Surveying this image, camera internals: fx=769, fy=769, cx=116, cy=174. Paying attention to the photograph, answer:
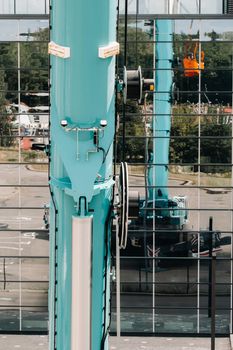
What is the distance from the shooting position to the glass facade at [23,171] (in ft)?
58.0

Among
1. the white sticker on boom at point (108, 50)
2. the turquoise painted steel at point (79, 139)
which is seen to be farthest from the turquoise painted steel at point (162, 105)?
the white sticker on boom at point (108, 50)

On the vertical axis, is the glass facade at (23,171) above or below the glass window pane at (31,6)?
below

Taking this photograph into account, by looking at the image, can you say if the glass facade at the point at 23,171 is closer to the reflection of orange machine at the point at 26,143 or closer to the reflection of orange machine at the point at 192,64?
the reflection of orange machine at the point at 26,143

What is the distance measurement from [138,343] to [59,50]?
11.6 m

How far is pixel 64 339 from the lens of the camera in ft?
26.3

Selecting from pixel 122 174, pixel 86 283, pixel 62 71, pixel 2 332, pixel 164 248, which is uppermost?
pixel 62 71

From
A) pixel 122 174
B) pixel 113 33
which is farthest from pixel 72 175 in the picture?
pixel 113 33

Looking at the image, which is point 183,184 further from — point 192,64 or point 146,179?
point 192,64

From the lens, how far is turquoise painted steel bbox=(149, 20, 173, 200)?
58.2ft

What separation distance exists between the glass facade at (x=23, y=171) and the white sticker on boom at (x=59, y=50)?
10.2 m

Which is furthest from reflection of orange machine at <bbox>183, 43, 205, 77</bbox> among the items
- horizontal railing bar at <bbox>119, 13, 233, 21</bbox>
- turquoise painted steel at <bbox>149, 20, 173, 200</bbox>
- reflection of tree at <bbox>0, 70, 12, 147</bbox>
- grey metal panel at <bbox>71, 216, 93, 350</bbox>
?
grey metal panel at <bbox>71, 216, 93, 350</bbox>

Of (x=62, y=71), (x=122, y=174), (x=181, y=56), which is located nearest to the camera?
(x=62, y=71)

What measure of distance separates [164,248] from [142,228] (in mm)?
725

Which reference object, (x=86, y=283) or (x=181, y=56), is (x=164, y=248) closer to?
(x=181, y=56)
